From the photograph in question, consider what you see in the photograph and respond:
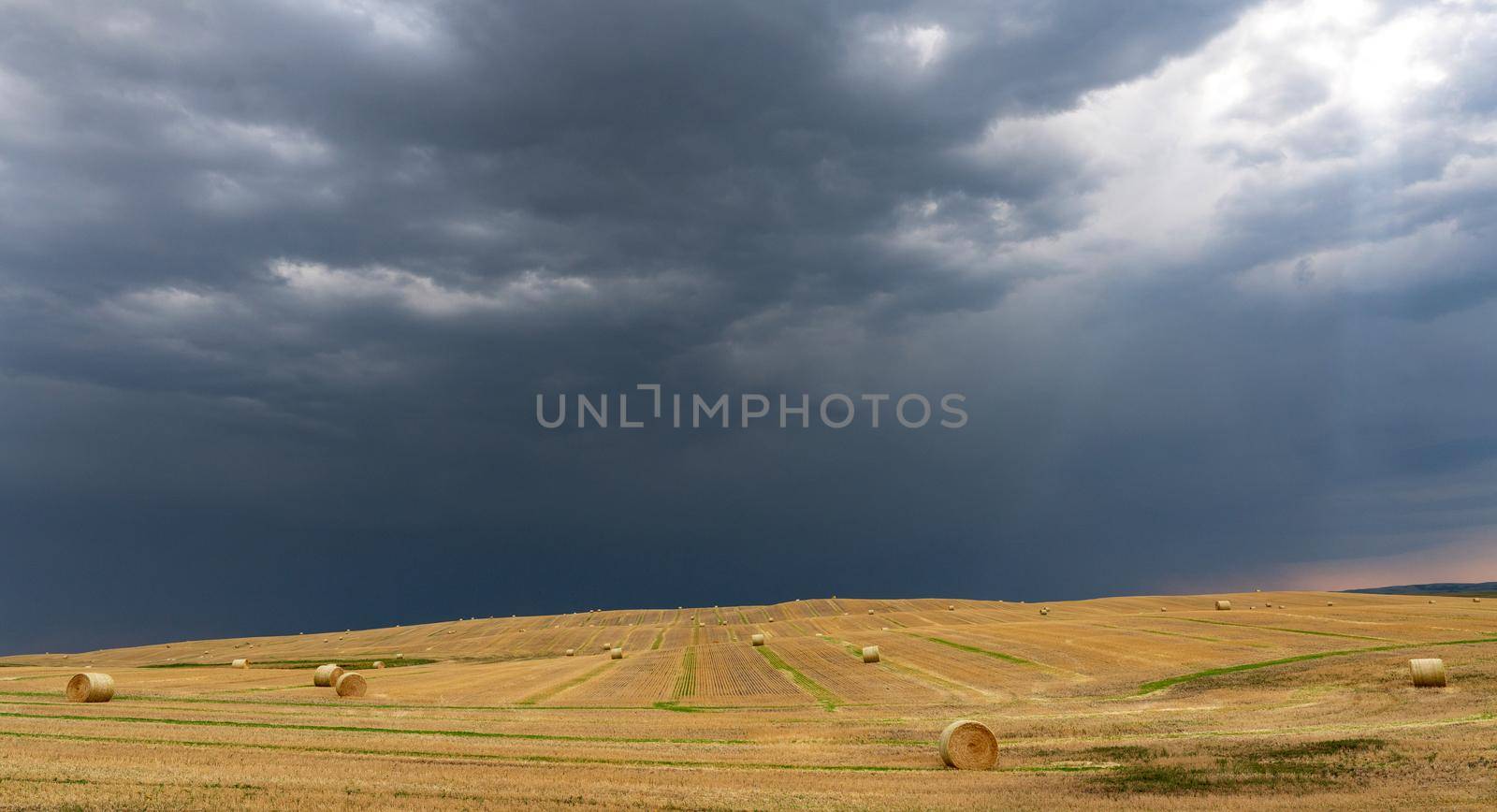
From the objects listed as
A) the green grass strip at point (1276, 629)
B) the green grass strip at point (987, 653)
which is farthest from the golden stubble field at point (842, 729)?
the green grass strip at point (987, 653)

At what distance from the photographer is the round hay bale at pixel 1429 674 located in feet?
108

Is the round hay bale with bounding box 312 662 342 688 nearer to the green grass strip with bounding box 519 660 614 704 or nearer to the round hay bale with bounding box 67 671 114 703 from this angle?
the green grass strip with bounding box 519 660 614 704

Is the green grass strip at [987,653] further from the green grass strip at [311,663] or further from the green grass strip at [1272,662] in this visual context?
the green grass strip at [311,663]

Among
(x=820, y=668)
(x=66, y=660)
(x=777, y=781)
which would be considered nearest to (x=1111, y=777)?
(x=777, y=781)

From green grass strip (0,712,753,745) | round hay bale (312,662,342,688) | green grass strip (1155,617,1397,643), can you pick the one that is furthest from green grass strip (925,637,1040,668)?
round hay bale (312,662,342,688)

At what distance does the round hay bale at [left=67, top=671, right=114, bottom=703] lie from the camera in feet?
115

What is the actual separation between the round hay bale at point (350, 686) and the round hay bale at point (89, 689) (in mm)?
9052

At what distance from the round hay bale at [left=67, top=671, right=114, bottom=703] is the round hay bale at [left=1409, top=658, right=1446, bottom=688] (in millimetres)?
52909

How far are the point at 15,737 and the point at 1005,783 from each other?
2724cm

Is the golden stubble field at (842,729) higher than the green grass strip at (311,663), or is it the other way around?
the golden stubble field at (842,729)

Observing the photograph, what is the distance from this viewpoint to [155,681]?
51156mm

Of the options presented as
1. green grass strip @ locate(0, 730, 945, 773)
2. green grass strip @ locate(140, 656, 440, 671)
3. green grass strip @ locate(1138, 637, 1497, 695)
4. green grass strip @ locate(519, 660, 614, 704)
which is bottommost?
green grass strip @ locate(140, 656, 440, 671)

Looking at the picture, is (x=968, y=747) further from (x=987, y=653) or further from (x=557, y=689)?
(x=987, y=653)

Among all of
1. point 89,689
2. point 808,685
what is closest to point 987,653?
point 808,685
